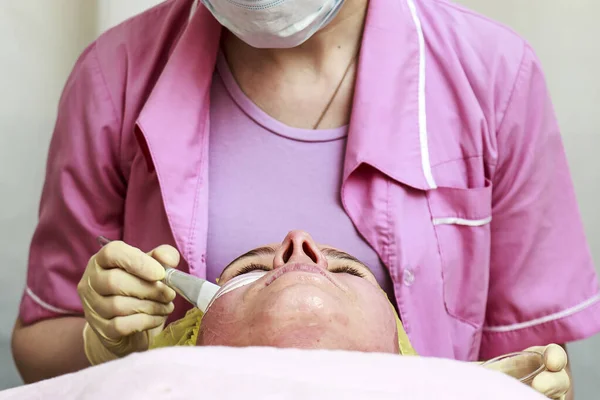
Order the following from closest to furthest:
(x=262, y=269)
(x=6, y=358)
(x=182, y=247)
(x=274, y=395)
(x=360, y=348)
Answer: (x=274, y=395), (x=360, y=348), (x=262, y=269), (x=182, y=247), (x=6, y=358)

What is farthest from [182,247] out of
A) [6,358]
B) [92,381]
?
[6,358]

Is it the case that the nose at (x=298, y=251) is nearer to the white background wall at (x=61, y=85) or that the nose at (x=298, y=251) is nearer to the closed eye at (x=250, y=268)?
the closed eye at (x=250, y=268)

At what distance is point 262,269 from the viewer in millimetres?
912

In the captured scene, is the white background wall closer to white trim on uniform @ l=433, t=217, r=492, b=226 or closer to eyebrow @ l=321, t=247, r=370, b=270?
white trim on uniform @ l=433, t=217, r=492, b=226

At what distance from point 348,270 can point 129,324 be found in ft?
0.98

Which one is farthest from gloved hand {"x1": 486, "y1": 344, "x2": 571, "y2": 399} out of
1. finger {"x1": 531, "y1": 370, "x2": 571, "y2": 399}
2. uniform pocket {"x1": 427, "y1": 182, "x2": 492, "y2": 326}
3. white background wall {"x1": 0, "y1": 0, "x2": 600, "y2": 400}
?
white background wall {"x1": 0, "y1": 0, "x2": 600, "y2": 400}

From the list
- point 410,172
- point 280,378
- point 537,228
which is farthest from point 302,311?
point 537,228

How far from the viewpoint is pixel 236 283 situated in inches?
33.6

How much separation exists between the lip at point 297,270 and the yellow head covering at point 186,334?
0.18 meters

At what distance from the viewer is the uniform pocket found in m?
1.11

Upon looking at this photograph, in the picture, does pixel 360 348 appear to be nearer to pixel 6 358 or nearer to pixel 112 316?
pixel 112 316

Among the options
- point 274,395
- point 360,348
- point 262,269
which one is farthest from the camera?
point 262,269

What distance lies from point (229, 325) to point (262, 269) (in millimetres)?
141

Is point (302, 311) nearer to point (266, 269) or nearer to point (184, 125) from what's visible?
point (266, 269)
